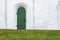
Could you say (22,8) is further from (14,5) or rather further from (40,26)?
(40,26)

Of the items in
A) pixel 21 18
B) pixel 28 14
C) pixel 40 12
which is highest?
pixel 40 12

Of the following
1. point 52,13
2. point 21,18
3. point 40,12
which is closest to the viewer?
point 40,12

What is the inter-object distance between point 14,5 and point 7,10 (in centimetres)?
54

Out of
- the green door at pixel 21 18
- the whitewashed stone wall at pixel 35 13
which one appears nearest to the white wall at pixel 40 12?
the whitewashed stone wall at pixel 35 13

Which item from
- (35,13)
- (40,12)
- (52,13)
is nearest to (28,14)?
(35,13)

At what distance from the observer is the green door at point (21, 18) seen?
16.4 m

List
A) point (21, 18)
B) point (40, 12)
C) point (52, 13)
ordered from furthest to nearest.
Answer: point (21, 18), point (52, 13), point (40, 12)

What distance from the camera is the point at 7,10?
15836 millimetres

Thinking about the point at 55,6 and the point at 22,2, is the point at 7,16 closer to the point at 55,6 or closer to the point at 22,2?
the point at 22,2

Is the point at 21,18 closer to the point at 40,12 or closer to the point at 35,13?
the point at 35,13

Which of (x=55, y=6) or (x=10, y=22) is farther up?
(x=55, y=6)

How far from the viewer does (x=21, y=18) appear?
16.6 metres

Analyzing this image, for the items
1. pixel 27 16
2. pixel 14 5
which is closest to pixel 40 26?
pixel 27 16

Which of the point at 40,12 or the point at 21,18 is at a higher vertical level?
the point at 40,12
